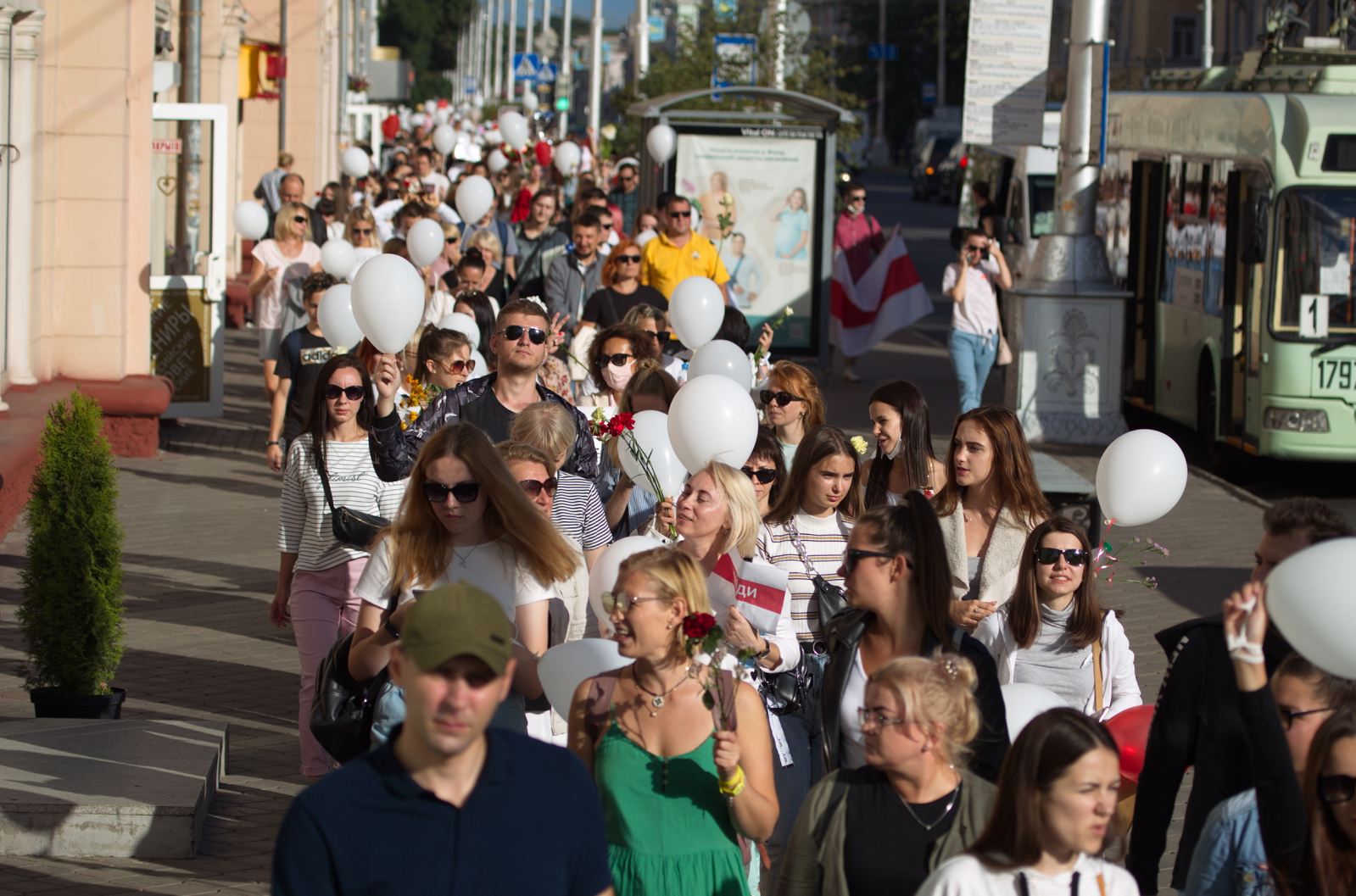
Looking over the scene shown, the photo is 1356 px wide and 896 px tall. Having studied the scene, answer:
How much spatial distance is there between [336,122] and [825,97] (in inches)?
664

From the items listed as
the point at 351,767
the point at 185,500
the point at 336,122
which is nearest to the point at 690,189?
the point at 185,500

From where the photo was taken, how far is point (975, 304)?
13.3 m

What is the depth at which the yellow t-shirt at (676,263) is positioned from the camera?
12.3 meters

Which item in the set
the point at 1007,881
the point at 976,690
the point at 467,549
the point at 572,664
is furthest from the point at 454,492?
the point at 1007,881

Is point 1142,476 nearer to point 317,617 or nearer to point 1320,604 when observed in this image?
point 1320,604

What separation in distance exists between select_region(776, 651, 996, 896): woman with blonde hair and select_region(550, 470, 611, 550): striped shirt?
2323mm

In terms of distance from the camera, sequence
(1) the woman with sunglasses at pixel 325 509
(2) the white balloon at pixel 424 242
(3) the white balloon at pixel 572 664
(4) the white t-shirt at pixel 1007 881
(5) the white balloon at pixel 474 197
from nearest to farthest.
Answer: (4) the white t-shirt at pixel 1007 881 < (3) the white balloon at pixel 572 664 < (1) the woman with sunglasses at pixel 325 509 < (2) the white balloon at pixel 424 242 < (5) the white balloon at pixel 474 197

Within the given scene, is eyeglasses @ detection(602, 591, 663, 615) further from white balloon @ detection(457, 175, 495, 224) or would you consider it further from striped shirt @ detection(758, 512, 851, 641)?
white balloon @ detection(457, 175, 495, 224)

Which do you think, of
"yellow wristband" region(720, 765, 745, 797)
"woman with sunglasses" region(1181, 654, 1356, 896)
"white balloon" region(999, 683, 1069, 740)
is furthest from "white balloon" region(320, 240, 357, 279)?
"woman with sunglasses" region(1181, 654, 1356, 896)

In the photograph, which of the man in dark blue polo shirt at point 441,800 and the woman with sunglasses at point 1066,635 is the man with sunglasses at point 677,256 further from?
the man in dark blue polo shirt at point 441,800

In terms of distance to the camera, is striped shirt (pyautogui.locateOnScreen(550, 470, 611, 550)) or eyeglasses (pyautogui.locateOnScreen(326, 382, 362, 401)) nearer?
striped shirt (pyautogui.locateOnScreen(550, 470, 611, 550))

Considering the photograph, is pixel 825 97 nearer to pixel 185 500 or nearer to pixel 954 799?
pixel 185 500

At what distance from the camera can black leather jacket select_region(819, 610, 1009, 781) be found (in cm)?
388

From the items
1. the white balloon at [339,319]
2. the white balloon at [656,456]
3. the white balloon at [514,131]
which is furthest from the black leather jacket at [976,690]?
the white balloon at [514,131]
